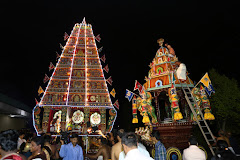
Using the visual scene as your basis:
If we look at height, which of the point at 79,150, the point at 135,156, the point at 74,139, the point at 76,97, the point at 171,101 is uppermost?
the point at 76,97

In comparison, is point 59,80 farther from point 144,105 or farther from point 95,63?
point 144,105

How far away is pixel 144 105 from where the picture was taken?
10.3 m

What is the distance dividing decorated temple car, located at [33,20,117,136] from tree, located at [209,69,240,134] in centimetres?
1011

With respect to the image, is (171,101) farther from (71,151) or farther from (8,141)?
(8,141)

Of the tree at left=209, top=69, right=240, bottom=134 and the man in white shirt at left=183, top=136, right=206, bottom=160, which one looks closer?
the man in white shirt at left=183, top=136, right=206, bottom=160

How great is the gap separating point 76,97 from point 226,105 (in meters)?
14.5

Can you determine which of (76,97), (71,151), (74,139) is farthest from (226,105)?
(71,151)

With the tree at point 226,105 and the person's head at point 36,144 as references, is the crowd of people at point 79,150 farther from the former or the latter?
the tree at point 226,105

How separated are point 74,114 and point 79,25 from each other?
10.7 m

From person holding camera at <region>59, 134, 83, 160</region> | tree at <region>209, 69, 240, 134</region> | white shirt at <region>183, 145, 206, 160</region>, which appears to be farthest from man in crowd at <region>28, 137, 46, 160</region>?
tree at <region>209, 69, 240, 134</region>

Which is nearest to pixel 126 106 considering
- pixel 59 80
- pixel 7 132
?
pixel 59 80

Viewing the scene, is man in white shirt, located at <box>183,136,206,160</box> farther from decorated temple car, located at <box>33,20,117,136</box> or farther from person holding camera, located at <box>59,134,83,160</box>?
decorated temple car, located at <box>33,20,117,136</box>

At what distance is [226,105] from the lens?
16109mm

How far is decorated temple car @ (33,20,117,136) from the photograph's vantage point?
15828mm
